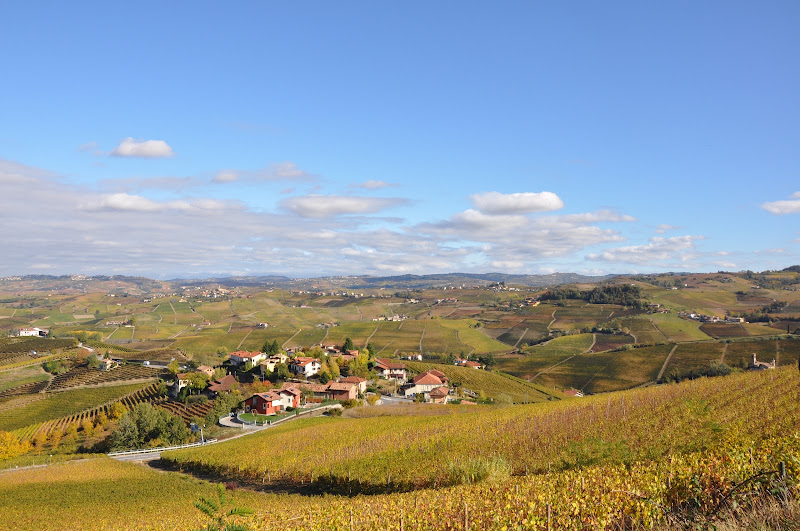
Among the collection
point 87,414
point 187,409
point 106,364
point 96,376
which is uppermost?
point 106,364

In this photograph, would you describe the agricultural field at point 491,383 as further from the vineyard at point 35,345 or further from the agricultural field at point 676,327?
the vineyard at point 35,345

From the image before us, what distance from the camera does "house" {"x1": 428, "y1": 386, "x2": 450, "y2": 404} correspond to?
85250mm

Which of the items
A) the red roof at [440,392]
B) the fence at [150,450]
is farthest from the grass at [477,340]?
the fence at [150,450]

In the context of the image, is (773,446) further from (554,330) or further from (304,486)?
(554,330)

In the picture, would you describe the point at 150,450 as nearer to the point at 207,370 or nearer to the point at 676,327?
the point at 207,370

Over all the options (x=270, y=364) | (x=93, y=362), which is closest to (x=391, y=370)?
(x=270, y=364)

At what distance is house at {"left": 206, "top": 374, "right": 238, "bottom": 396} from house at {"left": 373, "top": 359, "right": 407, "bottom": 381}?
1311 inches

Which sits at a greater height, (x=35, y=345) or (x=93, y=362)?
(x=35, y=345)

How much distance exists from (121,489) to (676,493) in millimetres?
42662

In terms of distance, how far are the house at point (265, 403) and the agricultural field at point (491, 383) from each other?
3877 centimetres

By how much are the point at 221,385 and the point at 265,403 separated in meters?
20.6

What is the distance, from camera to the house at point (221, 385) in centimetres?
9156

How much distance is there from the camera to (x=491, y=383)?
335 feet

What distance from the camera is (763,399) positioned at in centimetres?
3503
